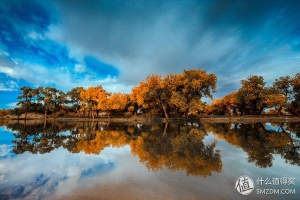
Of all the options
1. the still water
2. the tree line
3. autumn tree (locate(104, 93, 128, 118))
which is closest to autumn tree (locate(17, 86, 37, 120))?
the tree line

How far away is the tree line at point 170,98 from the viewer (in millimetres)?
47594

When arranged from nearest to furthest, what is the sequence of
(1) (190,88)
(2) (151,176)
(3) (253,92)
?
(2) (151,176), (1) (190,88), (3) (253,92)

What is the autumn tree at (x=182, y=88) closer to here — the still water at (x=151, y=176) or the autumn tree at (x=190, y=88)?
the autumn tree at (x=190, y=88)

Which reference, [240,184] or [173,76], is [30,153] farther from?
[173,76]

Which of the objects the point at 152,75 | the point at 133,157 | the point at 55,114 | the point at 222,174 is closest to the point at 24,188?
the point at 133,157

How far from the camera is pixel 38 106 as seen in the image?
7294 cm

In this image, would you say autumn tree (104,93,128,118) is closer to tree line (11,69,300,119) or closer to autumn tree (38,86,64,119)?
tree line (11,69,300,119)

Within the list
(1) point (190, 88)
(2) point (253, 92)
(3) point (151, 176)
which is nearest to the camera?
(3) point (151, 176)

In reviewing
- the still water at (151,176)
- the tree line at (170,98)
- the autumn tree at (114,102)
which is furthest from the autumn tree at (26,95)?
the still water at (151,176)

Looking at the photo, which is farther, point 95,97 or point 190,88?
point 95,97

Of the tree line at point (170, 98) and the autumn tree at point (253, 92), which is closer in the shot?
the tree line at point (170, 98)

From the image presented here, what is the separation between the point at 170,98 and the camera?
48656mm

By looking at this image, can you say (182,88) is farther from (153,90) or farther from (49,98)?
(49,98)

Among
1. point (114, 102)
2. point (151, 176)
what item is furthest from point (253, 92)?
point (151, 176)
